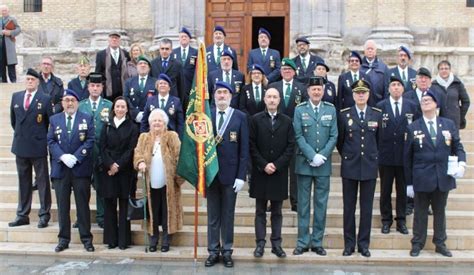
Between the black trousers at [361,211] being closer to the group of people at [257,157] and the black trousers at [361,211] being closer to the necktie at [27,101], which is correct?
the group of people at [257,157]

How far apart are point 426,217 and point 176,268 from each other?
3.34m

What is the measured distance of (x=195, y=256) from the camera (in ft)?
24.0

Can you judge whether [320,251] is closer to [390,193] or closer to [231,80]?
[390,193]

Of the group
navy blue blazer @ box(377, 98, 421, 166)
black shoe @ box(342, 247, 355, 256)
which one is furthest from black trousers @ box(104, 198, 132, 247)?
navy blue blazer @ box(377, 98, 421, 166)

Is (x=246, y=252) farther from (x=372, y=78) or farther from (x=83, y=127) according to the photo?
(x=372, y=78)

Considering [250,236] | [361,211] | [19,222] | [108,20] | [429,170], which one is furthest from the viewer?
[108,20]

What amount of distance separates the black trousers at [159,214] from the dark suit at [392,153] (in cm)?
304

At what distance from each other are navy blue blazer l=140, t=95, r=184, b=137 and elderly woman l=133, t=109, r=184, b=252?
2.04ft

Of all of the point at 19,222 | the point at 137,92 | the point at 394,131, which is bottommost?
the point at 19,222

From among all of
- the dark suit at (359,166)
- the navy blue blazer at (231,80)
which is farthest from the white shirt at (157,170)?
the dark suit at (359,166)

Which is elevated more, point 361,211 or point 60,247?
point 361,211

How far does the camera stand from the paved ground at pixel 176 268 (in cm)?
704

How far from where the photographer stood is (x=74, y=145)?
7637 millimetres

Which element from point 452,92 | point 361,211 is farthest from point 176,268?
point 452,92
